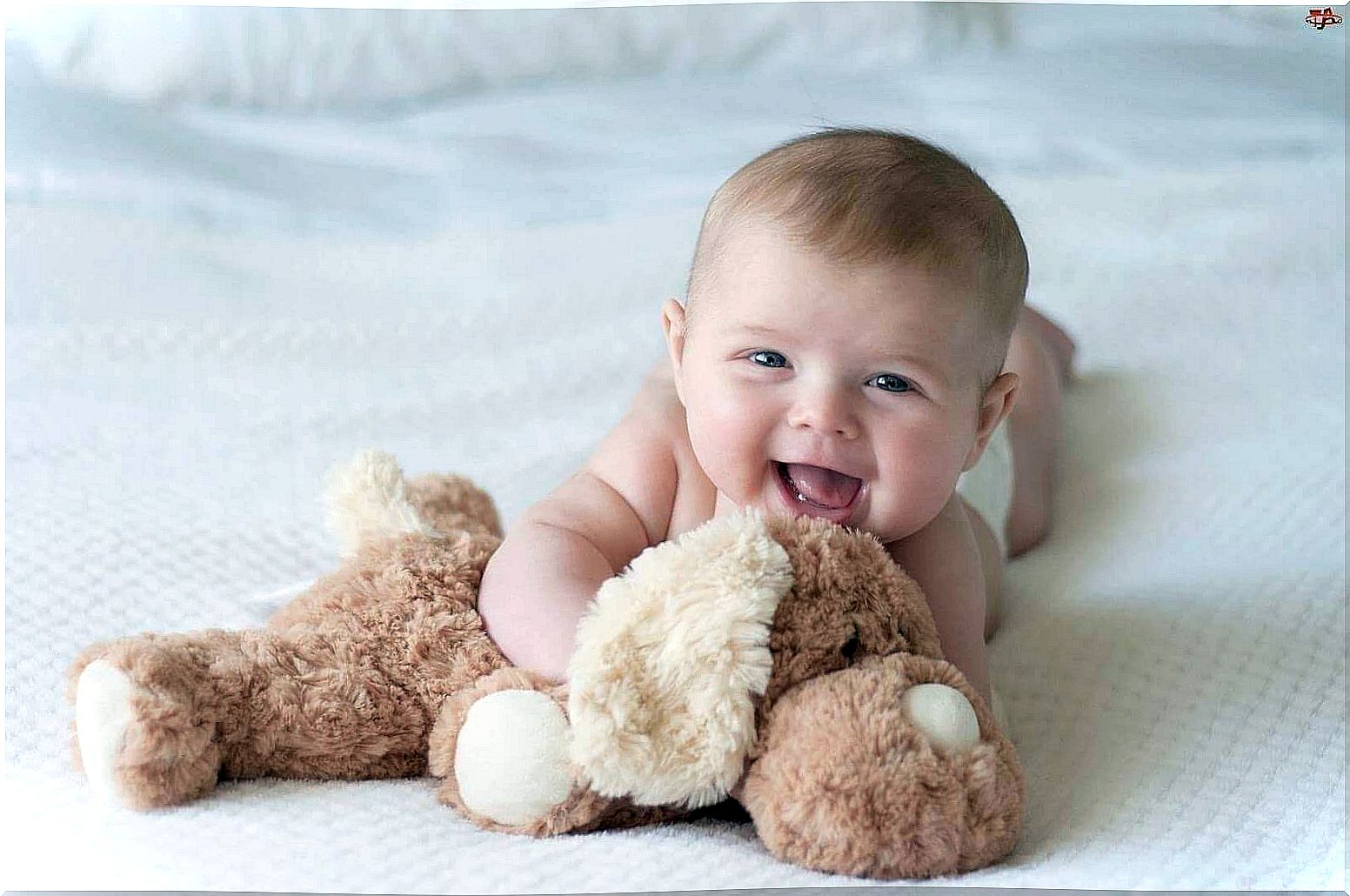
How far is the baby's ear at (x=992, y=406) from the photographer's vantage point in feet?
2.88

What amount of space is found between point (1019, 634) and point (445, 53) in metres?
1.34

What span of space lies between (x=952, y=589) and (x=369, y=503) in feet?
1.28

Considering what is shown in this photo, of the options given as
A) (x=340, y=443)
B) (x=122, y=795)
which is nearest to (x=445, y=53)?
(x=340, y=443)

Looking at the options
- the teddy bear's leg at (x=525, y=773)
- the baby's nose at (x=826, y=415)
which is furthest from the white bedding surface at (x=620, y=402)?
the baby's nose at (x=826, y=415)

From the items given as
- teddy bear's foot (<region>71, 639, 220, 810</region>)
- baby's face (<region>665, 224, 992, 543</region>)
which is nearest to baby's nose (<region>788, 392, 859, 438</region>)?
baby's face (<region>665, 224, 992, 543</region>)

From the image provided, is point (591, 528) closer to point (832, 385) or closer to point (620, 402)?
point (832, 385)

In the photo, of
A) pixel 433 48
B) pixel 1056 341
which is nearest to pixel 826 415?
pixel 1056 341

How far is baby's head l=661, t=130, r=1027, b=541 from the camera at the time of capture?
2.59 ft

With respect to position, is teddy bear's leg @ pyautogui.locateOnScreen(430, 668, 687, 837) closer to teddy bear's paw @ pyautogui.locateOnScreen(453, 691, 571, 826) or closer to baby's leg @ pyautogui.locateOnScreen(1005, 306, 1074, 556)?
teddy bear's paw @ pyautogui.locateOnScreen(453, 691, 571, 826)

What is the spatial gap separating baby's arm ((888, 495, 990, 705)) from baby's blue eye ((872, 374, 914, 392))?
0.43 feet

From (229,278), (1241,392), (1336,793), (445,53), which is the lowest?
(1336,793)

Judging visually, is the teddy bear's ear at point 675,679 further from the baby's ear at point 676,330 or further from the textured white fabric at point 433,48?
the textured white fabric at point 433,48

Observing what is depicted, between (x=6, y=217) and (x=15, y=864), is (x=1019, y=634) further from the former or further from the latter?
(x=6, y=217)

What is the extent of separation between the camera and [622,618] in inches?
28.1
